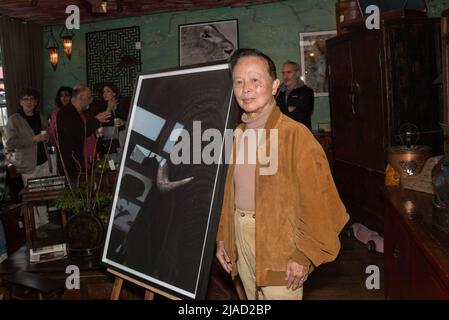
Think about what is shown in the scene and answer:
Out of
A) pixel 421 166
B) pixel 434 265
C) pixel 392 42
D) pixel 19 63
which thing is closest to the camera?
pixel 434 265

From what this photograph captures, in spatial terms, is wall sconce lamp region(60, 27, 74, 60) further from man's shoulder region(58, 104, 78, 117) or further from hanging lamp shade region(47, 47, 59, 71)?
man's shoulder region(58, 104, 78, 117)

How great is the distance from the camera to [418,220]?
6.58 ft

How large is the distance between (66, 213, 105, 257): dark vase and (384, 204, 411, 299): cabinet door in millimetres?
1717

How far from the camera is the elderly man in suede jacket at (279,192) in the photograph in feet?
5.36

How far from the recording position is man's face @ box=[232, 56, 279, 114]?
1626mm

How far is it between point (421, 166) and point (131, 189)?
1.81m

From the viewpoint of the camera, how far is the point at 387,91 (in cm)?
390

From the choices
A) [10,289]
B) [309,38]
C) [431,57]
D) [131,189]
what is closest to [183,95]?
[131,189]

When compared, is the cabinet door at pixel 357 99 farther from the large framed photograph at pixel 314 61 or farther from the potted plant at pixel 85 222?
the potted plant at pixel 85 222

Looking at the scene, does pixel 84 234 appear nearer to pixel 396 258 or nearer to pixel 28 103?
pixel 396 258

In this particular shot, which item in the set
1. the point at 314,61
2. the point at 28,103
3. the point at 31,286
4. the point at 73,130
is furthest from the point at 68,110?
the point at 314,61

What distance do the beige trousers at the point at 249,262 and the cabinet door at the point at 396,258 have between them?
0.64 m

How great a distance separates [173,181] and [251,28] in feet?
18.6

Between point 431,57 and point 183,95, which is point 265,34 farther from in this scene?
point 183,95
